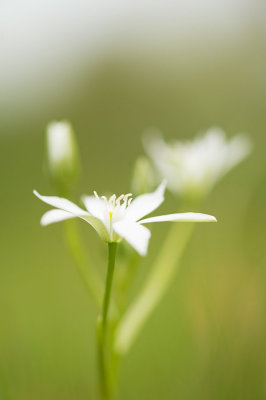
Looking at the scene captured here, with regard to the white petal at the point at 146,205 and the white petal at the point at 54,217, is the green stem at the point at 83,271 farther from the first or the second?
the white petal at the point at 54,217

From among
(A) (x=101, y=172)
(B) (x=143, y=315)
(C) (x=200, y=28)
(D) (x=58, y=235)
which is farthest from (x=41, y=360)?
(C) (x=200, y=28)

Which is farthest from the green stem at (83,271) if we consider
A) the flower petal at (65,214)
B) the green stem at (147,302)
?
the flower petal at (65,214)

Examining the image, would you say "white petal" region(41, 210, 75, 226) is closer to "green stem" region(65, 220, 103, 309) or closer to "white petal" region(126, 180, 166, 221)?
"white petal" region(126, 180, 166, 221)

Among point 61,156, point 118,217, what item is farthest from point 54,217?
point 61,156

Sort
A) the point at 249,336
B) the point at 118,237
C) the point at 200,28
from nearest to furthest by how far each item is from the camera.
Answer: the point at 118,237, the point at 249,336, the point at 200,28

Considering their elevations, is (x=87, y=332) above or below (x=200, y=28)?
below

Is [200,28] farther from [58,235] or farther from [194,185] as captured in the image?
[194,185]

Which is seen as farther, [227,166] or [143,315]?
[227,166]
